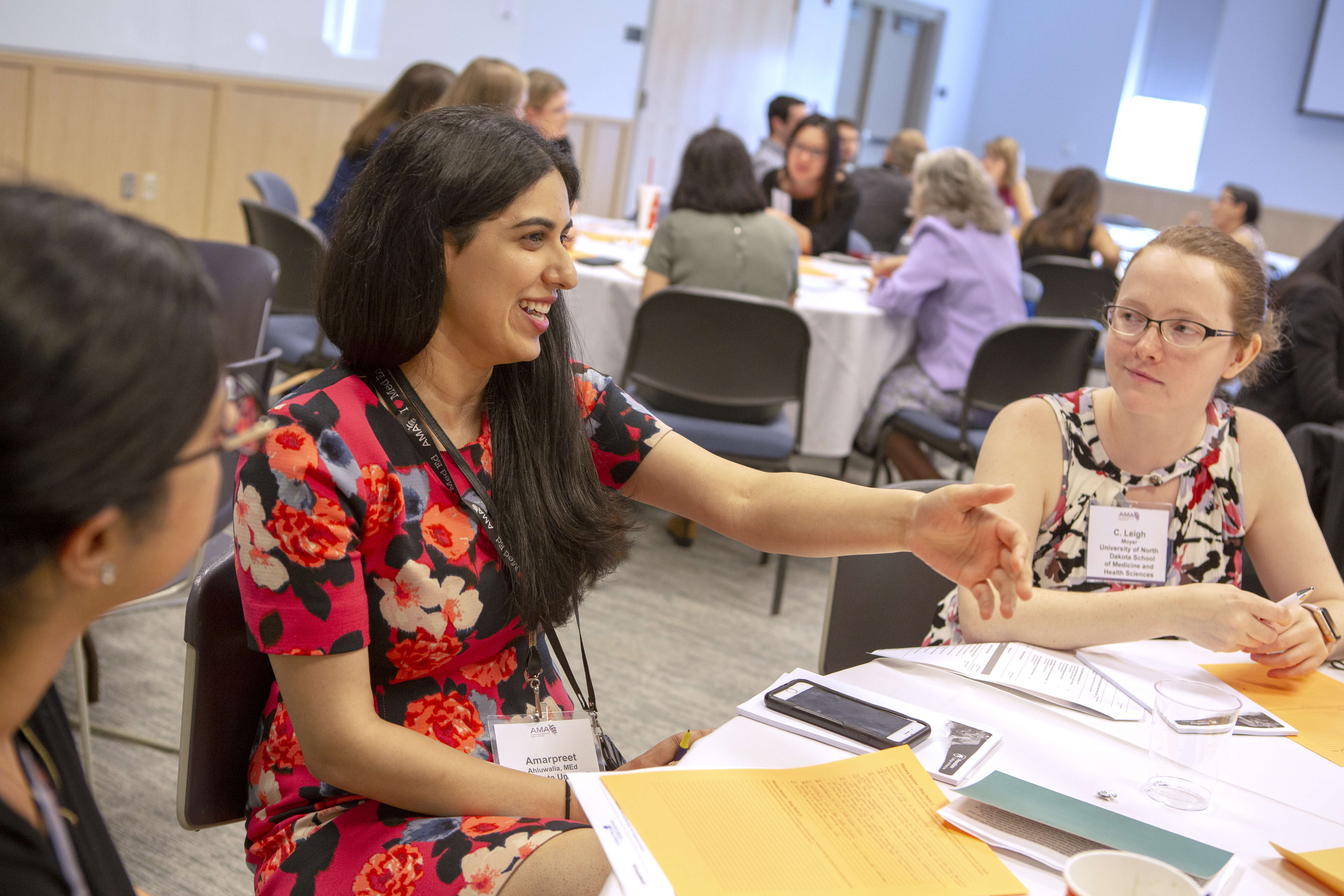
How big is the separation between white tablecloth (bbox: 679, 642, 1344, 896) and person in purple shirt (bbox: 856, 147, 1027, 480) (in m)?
2.50

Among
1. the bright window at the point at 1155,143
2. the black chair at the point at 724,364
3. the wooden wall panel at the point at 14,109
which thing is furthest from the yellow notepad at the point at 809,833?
the bright window at the point at 1155,143

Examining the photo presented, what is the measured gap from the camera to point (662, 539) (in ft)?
13.0

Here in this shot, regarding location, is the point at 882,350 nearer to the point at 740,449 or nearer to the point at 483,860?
the point at 740,449

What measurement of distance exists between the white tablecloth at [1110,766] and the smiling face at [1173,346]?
579 millimetres

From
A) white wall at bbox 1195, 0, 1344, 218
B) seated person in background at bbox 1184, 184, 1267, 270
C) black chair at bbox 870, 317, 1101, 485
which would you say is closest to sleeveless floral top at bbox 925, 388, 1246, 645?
black chair at bbox 870, 317, 1101, 485

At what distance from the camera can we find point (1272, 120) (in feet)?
35.9

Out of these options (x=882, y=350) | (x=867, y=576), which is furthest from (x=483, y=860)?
(x=882, y=350)

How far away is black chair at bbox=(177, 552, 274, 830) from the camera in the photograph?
123 centimetres

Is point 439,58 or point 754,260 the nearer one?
point 754,260

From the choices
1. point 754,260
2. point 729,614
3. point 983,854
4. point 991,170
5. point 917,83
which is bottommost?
point 729,614

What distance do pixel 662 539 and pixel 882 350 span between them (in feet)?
3.47

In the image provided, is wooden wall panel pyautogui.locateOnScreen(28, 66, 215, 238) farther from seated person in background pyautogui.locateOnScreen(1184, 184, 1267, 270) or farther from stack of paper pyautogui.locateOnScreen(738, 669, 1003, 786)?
seated person in background pyautogui.locateOnScreen(1184, 184, 1267, 270)

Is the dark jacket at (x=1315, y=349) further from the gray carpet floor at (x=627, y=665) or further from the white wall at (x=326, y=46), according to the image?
the white wall at (x=326, y=46)

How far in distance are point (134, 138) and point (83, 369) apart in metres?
5.38
